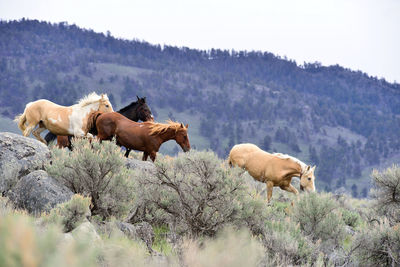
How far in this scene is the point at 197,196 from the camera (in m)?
7.11

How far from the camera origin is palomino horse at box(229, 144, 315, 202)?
11.3 m

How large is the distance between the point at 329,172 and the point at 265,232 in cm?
15771

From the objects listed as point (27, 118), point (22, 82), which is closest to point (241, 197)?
point (27, 118)

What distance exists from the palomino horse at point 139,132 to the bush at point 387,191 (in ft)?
14.5

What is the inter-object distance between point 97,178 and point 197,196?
184 cm

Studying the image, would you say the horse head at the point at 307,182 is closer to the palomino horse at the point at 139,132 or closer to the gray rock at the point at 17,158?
the palomino horse at the point at 139,132

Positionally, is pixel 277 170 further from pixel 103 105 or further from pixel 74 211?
pixel 74 211

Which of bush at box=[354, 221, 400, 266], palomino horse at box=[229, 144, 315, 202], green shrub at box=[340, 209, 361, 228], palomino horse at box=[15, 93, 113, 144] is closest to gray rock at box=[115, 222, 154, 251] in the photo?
bush at box=[354, 221, 400, 266]

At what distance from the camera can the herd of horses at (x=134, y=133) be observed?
11.4m

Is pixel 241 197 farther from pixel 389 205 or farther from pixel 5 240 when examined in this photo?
pixel 5 240

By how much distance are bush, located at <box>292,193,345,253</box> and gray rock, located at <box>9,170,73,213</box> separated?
13.4 ft

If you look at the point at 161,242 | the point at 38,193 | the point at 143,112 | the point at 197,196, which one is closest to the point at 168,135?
the point at 143,112

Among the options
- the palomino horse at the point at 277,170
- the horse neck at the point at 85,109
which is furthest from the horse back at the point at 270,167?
Result: the horse neck at the point at 85,109

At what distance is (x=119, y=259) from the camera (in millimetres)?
3480
